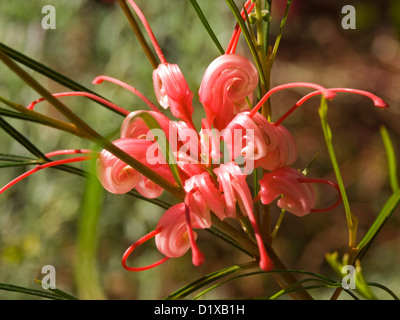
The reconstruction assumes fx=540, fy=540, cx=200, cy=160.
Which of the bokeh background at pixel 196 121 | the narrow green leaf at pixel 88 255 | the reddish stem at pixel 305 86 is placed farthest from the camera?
the bokeh background at pixel 196 121

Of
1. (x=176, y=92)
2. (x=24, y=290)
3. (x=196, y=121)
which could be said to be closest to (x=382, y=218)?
(x=176, y=92)

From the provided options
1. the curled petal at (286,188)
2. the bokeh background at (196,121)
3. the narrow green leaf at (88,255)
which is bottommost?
the narrow green leaf at (88,255)

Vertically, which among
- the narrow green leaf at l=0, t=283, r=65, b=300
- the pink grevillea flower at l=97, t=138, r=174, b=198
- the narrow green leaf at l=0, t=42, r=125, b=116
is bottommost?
the narrow green leaf at l=0, t=283, r=65, b=300

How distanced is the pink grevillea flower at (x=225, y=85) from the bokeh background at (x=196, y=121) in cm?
93

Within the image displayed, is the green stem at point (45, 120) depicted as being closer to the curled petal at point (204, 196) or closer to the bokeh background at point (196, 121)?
the curled petal at point (204, 196)

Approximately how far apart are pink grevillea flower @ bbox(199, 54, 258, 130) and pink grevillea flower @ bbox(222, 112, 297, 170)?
29mm

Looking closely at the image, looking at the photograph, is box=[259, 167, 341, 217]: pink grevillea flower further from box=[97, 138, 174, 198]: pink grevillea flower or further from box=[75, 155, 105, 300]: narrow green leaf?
box=[75, 155, 105, 300]: narrow green leaf

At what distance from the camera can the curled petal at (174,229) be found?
1.34 ft

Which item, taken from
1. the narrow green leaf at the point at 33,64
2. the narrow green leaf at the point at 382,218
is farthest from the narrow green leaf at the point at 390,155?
the narrow green leaf at the point at 33,64

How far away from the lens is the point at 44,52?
1691 mm

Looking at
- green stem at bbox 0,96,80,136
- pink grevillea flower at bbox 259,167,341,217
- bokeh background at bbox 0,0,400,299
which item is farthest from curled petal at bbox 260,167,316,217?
bokeh background at bbox 0,0,400,299

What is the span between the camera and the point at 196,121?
5.40ft

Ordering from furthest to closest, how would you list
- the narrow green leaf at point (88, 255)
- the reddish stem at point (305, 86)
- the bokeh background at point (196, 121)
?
the bokeh background at point (196, 121)
the reddish stem at point (305, 86)
the narrow green leaf at point (88, 255)

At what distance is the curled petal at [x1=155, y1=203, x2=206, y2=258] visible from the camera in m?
0.41
